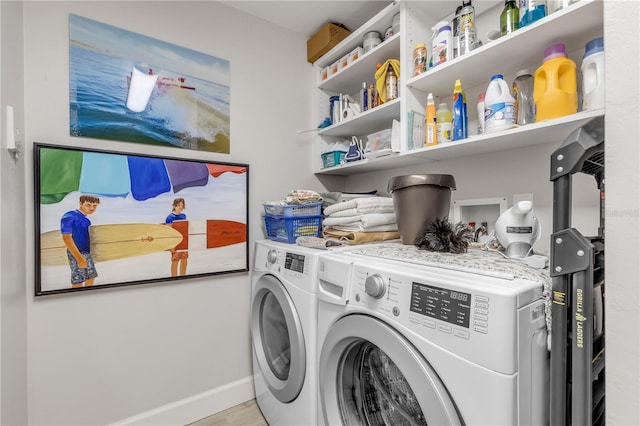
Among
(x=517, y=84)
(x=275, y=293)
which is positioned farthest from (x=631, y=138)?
(x=275, y=293)

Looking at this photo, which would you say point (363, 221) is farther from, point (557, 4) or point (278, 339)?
point (557, 4)

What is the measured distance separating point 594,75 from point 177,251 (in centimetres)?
188

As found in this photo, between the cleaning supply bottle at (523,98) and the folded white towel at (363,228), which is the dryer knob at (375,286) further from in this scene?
the cleaning supply bottle at (523,98)

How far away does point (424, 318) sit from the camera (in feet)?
2.36

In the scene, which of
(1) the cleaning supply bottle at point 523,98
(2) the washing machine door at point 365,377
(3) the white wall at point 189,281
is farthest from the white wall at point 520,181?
(2) the washing machine door at point 365,377

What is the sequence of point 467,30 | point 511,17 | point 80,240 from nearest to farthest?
point 511,17 → point 467,30 → point 80,240

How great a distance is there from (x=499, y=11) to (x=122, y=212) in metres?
2.01

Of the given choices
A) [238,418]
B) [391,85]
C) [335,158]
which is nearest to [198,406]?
[238,418]

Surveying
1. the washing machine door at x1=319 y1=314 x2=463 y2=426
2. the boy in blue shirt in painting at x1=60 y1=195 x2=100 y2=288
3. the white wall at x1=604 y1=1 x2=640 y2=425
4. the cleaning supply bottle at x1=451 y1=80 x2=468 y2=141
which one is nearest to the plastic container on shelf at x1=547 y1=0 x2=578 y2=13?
the cleaning supply bottle at x1=451 y1=80 x2=468 y2=141

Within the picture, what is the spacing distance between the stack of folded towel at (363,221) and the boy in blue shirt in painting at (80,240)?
3.76 feet

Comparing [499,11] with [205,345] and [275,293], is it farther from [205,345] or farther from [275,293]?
[205,345]

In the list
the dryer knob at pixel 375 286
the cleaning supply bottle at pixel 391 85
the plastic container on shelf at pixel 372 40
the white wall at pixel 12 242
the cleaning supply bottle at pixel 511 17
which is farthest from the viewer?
the plastic container on shelf at pixel 372 40

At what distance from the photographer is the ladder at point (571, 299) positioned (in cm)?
61

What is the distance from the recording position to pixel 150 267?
150 centimetres
